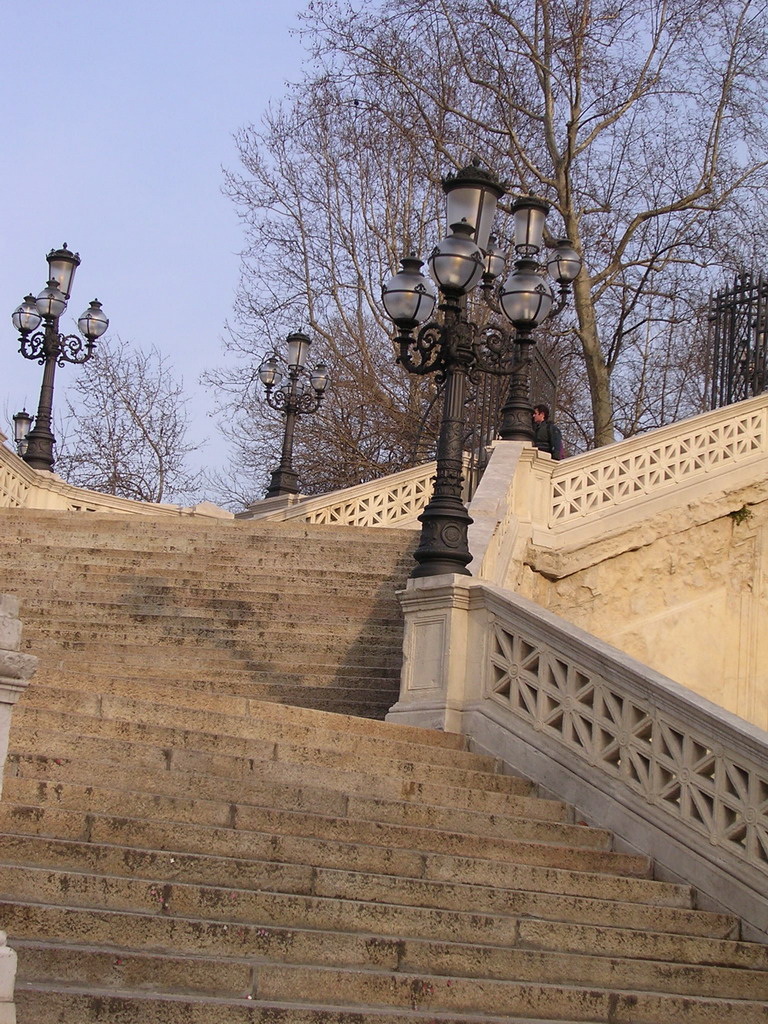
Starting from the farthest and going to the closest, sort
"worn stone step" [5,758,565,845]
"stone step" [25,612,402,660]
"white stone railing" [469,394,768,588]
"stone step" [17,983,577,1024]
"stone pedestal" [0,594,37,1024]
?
"white stone railing" [469,394,768,588]
"stone step" [25,612,402,660]
"worn stone step" [5,758,565,845]
"stone step" [17,983,577,1024]
"stone pedestal" [0,594,37,1024]

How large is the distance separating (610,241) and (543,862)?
24634mm

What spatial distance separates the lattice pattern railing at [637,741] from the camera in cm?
831

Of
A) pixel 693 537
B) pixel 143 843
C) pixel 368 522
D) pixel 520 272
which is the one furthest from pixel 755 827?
pixel 368 522

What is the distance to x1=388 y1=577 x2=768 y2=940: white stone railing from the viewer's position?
830 cm

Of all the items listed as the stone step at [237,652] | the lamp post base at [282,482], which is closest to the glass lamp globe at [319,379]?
the lamp post base at [282,482]

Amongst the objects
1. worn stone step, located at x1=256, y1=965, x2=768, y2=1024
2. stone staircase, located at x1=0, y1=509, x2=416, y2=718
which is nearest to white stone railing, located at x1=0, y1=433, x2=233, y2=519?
stone staircase, located at x1=0, y1=509, x2=416, y2=718

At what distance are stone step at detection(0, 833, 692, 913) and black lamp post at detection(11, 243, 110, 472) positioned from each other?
1530cm

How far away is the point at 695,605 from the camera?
59.5 ft

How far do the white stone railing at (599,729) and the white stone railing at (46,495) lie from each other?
33.1 feet

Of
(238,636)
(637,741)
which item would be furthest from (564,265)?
(637,741)

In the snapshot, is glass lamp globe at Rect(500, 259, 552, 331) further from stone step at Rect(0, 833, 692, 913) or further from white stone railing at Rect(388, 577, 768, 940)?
stone step at Rect(0, 833, 692, 913)

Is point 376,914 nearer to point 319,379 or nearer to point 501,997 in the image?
point 501,997

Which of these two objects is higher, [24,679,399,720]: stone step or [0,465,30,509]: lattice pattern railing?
[0,465,30,509]: lattice pattern railing

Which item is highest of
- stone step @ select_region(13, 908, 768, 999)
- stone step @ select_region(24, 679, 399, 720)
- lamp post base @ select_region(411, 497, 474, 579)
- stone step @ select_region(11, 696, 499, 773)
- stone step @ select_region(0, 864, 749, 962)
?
lamp post base @ select_region(411, 497, 474, 579)
